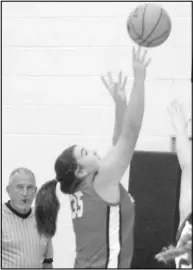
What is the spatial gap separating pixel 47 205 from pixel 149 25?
1.31 m

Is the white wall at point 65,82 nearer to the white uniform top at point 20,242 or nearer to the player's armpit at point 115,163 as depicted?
the white uniform top at point 20,242

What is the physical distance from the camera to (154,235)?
5746mm

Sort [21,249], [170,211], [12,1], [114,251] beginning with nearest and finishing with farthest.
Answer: [114,251], [21,249], [170,211], [12,1]

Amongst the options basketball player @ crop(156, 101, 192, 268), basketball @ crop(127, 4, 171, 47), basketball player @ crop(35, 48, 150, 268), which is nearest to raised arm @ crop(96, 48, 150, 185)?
basketball player @ crop(35, 48, 150, 268)

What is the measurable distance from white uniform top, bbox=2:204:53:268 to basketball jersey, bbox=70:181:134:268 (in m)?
1.06

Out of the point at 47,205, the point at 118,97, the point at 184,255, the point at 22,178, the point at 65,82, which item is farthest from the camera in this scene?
the point at 65,82

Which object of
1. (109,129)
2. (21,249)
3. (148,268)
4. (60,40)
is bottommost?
(148,268)

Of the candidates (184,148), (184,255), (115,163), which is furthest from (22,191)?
(184,148)

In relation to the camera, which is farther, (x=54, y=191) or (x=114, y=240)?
(x=54, y=191)

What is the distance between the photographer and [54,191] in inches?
154

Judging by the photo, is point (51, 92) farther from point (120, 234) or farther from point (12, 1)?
point (120, 234)

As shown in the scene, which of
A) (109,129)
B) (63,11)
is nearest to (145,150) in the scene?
(109,129)

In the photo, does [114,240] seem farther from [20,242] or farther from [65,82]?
[65,82]

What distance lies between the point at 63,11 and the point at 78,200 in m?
2.70
